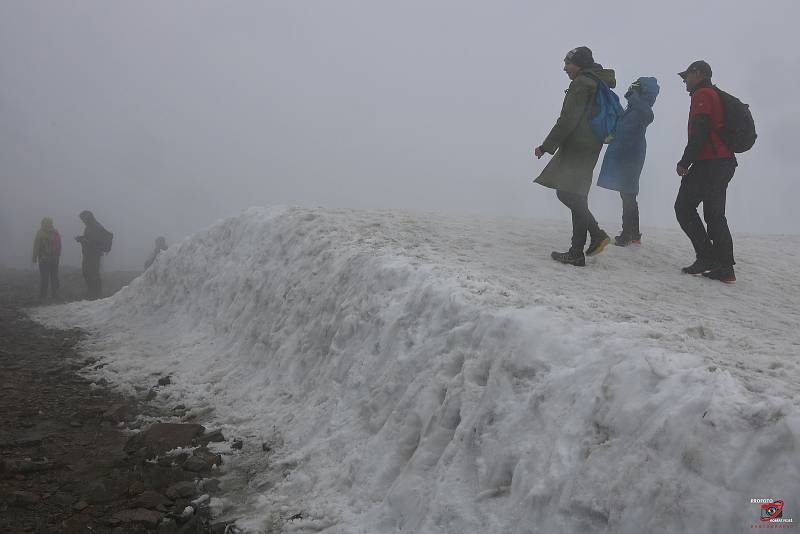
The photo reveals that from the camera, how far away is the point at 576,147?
6324 mm

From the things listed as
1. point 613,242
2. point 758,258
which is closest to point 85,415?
point 613,242

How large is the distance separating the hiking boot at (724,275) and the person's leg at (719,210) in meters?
0.06

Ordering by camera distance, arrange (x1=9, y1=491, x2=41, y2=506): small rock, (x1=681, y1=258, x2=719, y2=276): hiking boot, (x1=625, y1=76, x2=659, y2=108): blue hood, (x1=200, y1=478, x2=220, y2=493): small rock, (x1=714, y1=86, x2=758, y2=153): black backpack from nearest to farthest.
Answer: (x1=9, y1=491, x2=41, y2=506): small rock → (x1=200, y1=478, x2=220, y2=493): small rock → (x1=714, y1=86, x2=758, y2=153): black backpack → (x1=681, y1=258, x2=719, y2=276): hiking boot → (x1=625, y1=76, x2=659, y2=108): blue hood

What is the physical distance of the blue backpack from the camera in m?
6.25

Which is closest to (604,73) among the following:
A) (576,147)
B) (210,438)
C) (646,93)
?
(576,147)

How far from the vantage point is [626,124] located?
785 cm

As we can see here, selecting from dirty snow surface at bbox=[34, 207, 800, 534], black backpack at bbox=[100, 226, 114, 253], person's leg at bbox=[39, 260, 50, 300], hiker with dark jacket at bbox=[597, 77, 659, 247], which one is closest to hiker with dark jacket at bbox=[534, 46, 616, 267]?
dirty snow surface at bbox=[34, 207, 800, 534]

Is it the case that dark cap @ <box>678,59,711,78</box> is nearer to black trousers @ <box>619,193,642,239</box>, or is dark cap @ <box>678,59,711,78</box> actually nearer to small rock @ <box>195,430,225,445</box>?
black trousers @ <box>619,193,642,239</box>

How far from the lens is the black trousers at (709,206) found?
6254 mm

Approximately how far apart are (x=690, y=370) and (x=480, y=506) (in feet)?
4.39

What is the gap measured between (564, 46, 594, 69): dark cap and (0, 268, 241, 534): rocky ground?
17.5 feet

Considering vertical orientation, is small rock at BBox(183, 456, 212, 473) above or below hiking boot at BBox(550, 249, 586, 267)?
below

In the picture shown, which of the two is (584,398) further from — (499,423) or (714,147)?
(714,147)

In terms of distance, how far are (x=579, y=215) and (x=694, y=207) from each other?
1441 mm
